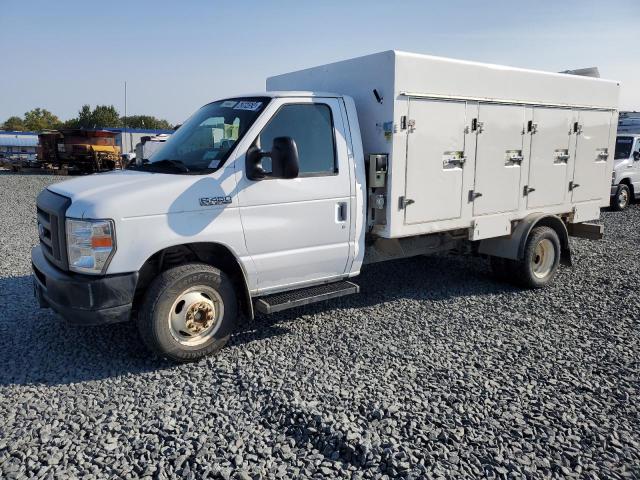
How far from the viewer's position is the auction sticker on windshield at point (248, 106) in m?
5.03

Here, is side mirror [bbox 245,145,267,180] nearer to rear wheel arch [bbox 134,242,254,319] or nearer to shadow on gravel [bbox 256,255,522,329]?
rear wheel arch [bbox 134,242,254,319]

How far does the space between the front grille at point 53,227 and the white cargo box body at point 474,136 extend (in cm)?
297

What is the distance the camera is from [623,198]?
15961 millimetres

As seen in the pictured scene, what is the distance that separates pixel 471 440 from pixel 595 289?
4584 millimetres

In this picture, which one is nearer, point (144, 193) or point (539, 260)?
point (144, 193)

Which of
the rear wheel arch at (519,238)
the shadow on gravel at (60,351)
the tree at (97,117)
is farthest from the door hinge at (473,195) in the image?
the tree at (97,117)

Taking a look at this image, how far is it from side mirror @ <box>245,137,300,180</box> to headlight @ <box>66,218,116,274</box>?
4.24ft

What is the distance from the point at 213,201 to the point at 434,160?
2.56m

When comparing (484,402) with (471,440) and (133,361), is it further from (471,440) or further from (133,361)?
(133,361)

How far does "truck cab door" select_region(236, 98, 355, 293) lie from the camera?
16.0 feet

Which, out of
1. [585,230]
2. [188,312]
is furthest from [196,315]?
[585,230]

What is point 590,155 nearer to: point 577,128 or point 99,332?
point 577,128

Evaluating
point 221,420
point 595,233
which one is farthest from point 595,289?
point 221,420

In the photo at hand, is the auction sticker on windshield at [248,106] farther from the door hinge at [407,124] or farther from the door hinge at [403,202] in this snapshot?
the door hinge at [403,202]
